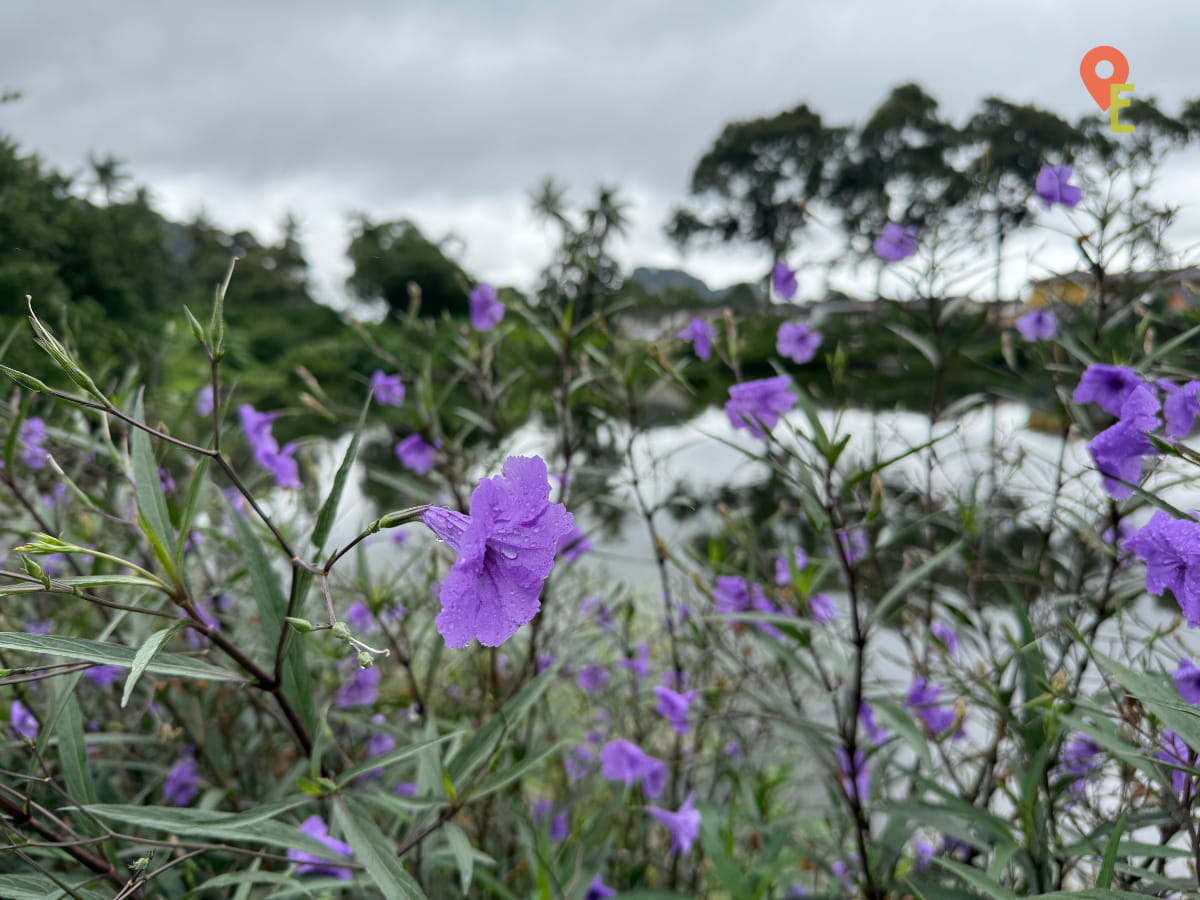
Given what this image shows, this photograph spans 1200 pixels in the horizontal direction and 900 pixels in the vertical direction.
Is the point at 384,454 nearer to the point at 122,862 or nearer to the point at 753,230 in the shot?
the point at 122,862

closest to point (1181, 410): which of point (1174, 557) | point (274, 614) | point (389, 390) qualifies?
point (1174, 557)

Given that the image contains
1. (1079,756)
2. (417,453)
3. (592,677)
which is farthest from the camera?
(592,677)

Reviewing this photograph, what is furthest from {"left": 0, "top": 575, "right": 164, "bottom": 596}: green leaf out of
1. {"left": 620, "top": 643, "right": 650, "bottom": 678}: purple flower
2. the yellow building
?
the yellow building

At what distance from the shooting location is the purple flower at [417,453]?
4.15 feet

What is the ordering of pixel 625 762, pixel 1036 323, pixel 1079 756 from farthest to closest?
pixel 1036 323 < pixel 625 762 < pixel 1079 756

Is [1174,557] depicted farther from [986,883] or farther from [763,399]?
[763,399]

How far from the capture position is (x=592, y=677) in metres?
1.76

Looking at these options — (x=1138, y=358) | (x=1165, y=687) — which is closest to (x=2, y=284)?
(x=1165, y=687)

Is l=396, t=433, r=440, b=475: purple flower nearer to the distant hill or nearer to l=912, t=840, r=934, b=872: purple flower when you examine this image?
the distant hill

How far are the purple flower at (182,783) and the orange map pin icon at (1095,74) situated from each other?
5.52ft

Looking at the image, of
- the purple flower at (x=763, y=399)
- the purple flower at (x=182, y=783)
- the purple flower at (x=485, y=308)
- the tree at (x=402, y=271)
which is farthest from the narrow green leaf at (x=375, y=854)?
the tree at (x=402, y=271)

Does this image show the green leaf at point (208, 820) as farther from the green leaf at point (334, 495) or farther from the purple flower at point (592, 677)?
the purple flower at point (592, 677)

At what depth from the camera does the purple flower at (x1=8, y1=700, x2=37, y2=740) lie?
0.93 m

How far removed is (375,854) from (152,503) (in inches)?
13.4
